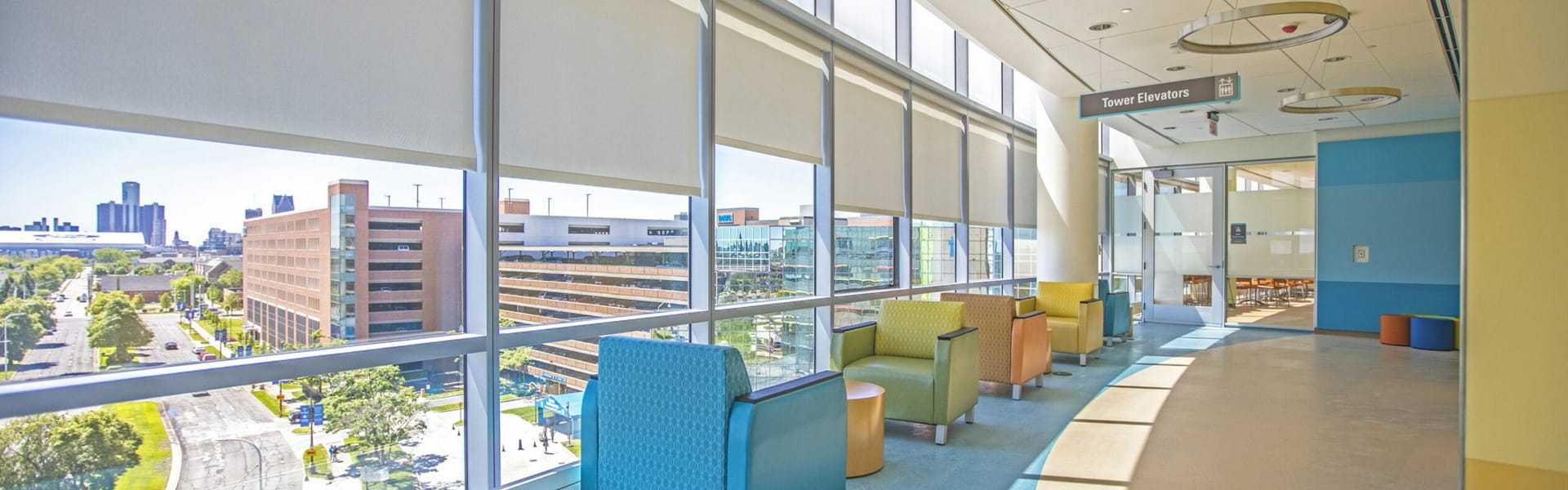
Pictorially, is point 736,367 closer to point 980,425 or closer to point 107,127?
point 107,127

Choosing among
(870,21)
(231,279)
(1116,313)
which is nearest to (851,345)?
(870,21)

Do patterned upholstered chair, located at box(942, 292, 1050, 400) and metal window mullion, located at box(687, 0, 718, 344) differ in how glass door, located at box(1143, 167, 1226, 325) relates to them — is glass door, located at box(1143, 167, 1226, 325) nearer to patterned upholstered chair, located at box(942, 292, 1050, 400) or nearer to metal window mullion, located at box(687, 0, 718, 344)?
patterned upholstered chair, located at box(942, 292, 1050, 400)

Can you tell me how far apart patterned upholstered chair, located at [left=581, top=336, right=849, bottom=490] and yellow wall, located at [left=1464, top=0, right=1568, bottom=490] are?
2.68 meters

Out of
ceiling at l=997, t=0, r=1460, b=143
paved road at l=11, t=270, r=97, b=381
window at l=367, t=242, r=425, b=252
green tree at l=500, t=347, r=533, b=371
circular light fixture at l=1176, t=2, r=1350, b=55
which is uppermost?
ceiling at l=997, t=0, r=1460, b=143

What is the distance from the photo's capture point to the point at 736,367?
3207 mm

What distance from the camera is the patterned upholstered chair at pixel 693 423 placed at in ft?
10.2

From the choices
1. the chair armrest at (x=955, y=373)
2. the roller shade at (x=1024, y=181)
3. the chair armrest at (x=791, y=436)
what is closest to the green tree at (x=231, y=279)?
the chair armrest at (x=791, y=436)

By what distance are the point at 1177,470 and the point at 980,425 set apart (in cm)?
138

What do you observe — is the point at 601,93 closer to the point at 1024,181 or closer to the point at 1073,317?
the point at 1073,317

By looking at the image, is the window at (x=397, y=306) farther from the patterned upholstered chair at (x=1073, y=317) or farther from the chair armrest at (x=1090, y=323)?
the chair armrest at (x=1090, y=323)

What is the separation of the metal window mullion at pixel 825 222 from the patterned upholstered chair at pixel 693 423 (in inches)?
125

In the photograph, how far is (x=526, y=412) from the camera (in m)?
4.07

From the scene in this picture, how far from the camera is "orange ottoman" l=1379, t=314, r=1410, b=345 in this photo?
34.9ft

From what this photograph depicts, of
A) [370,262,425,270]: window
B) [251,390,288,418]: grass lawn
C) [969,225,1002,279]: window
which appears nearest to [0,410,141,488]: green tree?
[251,390,288,418]: grass lawn
